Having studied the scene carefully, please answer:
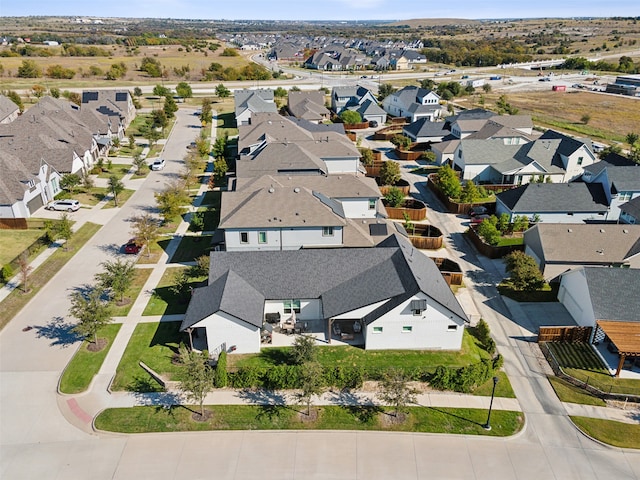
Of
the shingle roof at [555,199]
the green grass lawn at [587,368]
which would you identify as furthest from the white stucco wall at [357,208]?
the green grass lawn at [587,368]

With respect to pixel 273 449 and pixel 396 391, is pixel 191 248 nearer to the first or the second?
pixel 273 449

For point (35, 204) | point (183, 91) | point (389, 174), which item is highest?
point (183, 91)

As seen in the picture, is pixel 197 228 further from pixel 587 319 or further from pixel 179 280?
pixel 587 319

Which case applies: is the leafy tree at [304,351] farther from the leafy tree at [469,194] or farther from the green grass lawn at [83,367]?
the leafy tree at [469,194]

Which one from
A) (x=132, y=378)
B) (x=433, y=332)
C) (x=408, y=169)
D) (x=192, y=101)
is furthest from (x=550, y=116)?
(x=132, y=378)

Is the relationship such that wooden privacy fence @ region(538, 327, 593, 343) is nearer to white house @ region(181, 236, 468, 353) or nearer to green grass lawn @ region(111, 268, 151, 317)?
white house @ region(181, 236, 468, 353)

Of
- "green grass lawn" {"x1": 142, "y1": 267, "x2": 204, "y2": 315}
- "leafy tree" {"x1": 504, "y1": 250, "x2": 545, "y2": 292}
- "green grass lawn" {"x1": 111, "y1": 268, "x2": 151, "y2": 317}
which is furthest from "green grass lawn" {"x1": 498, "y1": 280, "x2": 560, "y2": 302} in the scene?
"green grass lawn" {"x1": 111, "y1": 268, "x2": 151, "y2": 317}

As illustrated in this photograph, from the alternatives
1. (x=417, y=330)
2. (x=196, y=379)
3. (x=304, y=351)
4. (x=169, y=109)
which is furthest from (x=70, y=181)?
(x=417, y=330)
